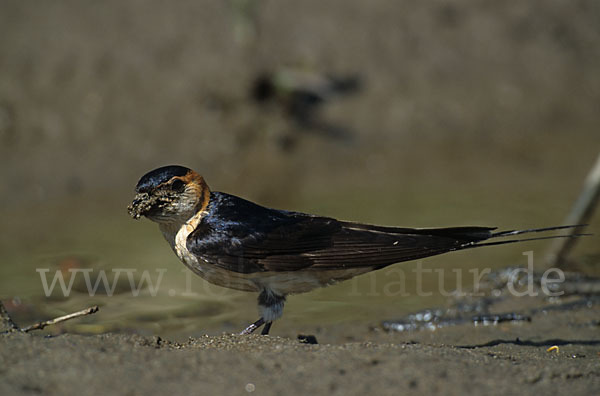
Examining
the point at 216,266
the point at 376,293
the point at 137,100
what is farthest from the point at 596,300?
the point at 137,100

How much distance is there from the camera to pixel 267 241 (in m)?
4.03

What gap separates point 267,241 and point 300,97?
4.84 meters

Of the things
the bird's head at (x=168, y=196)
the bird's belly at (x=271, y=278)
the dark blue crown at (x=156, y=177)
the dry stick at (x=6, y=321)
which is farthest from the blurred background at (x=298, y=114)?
the dry stick at (x=6, y=321)

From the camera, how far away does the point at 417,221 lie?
6664mm

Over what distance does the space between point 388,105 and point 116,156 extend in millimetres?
3298

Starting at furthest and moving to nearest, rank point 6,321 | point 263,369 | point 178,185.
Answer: point 178,185 → point 6,321 → point 263,369

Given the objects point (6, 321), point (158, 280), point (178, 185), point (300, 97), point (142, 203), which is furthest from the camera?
point (300, 97)

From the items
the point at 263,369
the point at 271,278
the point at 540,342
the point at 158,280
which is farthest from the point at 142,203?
the point at 540,342

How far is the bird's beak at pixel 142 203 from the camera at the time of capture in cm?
394

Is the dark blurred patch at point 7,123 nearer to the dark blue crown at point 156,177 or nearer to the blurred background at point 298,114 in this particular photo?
the blurred background at point 298,114

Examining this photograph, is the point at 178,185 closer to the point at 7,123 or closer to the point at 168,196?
the point at 168,196

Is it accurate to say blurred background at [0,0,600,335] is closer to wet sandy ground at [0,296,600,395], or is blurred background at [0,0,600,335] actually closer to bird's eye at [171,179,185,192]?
bird's eye at [171,179,185,192]

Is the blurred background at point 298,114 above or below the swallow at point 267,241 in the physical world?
above

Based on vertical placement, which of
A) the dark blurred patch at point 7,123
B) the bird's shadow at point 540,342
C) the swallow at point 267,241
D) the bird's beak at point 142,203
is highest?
the dark blurred patch at point 7,123
